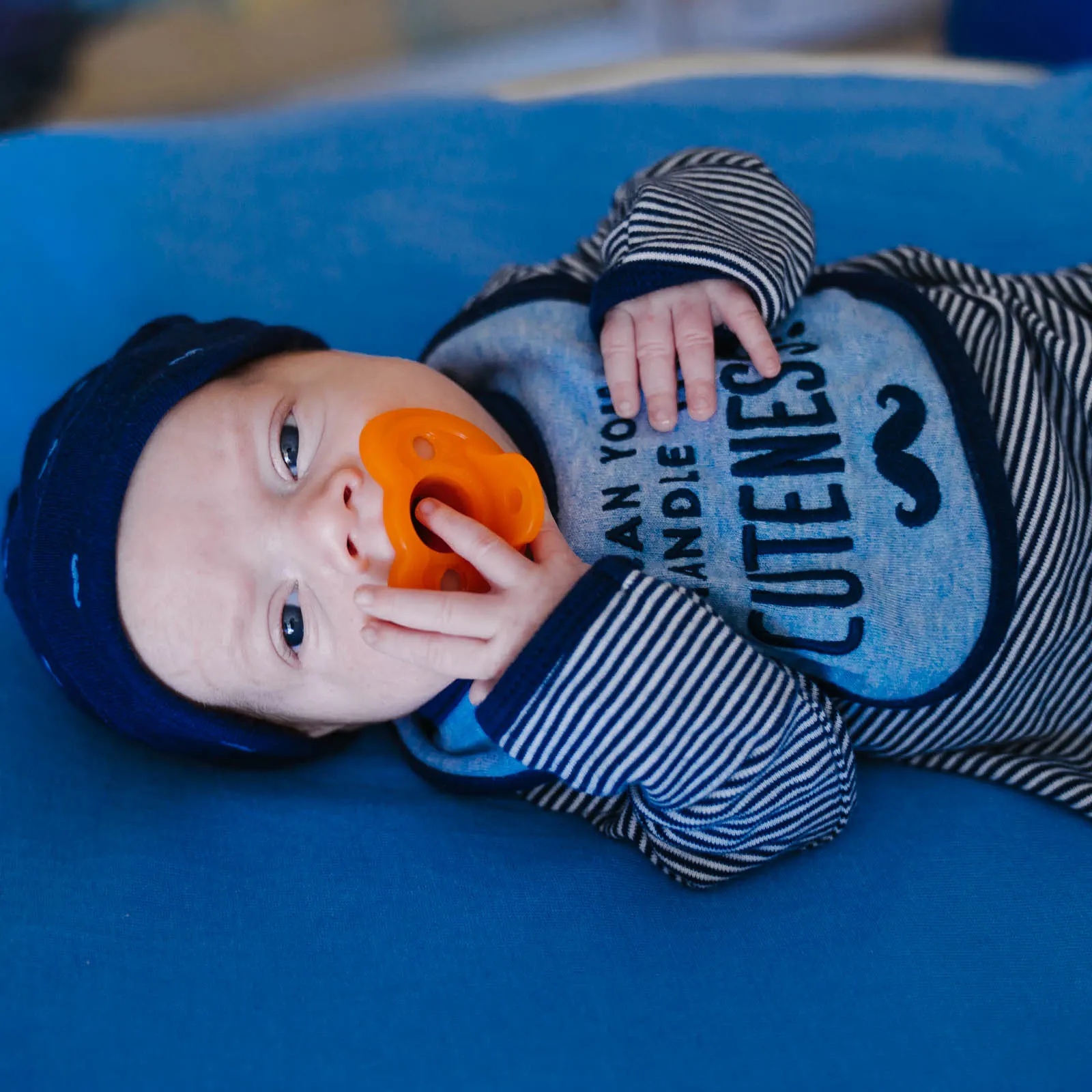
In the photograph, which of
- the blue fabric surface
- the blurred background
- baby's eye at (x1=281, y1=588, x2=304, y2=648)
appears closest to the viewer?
the blue fabric surface

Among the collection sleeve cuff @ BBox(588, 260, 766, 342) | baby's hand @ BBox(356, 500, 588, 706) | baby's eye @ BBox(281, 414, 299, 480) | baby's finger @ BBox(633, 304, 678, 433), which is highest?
sleeve cuff @ BBox(588, 260, 766, 342)

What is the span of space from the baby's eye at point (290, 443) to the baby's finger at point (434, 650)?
142 mm

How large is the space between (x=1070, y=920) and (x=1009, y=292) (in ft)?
1.78

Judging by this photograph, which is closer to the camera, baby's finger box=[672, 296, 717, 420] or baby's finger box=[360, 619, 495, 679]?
baby's finger box=[360, 619, 495, 679]

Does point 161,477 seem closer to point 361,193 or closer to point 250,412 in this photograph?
point 250,412

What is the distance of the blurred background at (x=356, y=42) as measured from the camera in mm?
2055

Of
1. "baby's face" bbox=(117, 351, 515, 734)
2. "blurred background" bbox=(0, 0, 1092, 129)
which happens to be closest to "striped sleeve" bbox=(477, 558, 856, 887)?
"baby's face" bbox=(117, 351, 515, 734)

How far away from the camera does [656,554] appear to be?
32.6 inches

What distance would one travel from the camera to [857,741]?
891 millimetres

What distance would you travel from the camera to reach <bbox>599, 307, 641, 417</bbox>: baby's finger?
2.82ft

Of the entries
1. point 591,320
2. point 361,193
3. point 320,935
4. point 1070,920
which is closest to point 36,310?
point 361,193

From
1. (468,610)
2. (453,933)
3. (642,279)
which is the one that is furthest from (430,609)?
(642,279)

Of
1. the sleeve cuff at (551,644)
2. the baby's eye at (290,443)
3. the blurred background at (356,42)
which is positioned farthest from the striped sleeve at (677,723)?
the blurred background at (356,42)

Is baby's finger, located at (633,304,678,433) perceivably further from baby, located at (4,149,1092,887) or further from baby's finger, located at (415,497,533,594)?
baby's finger, located at (415,497,533,594)
